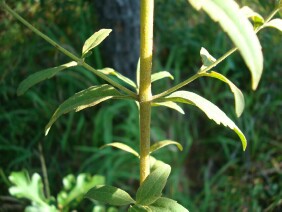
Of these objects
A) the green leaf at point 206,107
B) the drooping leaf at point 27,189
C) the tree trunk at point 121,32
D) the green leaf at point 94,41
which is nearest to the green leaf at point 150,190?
the green leaf at point 206,107

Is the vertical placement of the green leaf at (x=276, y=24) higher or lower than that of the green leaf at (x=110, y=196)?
higher

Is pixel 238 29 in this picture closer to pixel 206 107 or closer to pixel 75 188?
pixel 206 107

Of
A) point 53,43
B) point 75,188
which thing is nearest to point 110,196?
point 53,43

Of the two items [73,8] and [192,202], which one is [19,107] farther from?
[192,202]

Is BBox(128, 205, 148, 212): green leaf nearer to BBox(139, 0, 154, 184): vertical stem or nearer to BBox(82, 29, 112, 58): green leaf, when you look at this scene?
BBox(139, 0, 154, 184): vertical stem

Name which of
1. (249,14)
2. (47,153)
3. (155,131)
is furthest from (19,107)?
(249,14)

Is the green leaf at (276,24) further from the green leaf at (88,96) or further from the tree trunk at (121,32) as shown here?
the tree trunk at (121,32)
